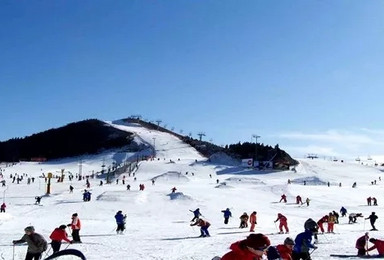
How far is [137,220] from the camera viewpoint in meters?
29.6

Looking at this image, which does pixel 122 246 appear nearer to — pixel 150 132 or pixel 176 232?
pixel 176 232

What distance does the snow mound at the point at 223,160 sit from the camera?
315ft

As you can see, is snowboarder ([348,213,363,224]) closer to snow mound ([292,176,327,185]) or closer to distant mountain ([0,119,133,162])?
snow mound ([292,176,327,185])

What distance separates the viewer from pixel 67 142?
158125mm

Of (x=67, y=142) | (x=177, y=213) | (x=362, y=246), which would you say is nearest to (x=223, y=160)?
(x=177, y=213)

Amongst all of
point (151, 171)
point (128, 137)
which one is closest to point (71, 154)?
point (128, 137)

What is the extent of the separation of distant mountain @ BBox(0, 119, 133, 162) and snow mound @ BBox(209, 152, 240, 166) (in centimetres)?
4996

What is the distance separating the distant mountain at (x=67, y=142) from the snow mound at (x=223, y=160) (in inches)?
1967

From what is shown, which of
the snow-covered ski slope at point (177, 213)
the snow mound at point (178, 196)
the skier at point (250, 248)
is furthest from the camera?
the snow mound at point (178, 196)

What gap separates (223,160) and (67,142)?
7868 centimetres

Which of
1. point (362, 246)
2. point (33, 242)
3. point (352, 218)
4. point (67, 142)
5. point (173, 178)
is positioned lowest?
point (352, 218)

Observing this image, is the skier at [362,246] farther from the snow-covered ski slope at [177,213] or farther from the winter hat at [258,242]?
the winter hat at [258,242]

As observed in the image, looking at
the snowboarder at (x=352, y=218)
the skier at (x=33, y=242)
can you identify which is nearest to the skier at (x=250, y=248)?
the skier at (x=33, y=242)

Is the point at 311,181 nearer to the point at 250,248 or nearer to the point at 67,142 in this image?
the point at 250,248
